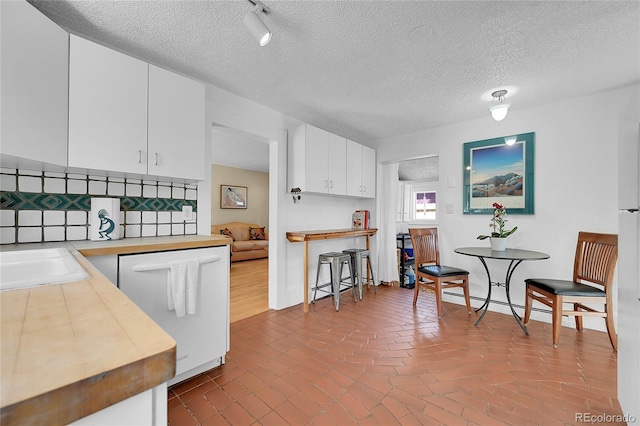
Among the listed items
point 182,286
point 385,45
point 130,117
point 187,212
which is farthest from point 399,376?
point 130,117

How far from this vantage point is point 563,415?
156 centimetres

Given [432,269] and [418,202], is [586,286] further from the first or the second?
[418,202]

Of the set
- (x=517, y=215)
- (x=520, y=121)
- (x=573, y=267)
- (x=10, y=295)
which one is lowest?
(x=573, y=267)

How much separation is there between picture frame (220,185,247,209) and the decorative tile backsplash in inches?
193

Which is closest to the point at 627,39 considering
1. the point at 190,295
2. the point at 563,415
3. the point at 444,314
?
the point at 563,415

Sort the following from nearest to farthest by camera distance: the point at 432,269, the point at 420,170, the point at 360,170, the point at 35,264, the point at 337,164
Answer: the point at 35,264
the point at 432,269
the point at 337,164
the point at 360,170
the point at 420,170

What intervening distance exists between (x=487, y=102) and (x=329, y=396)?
3.19 meters

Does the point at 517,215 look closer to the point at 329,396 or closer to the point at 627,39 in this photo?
the point at 627,39

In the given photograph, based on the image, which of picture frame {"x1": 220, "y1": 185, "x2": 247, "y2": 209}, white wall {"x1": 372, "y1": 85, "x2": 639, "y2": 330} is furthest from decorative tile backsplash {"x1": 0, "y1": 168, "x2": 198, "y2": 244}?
picture frame {"x1": 220, "y1": 185, "x2": 247, "y2": 209}

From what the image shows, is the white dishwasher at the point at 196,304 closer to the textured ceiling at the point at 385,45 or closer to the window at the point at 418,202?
the textured ceiling at the point at 385,45

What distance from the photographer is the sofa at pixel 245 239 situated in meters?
6.40

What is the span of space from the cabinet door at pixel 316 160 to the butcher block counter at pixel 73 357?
279 cm

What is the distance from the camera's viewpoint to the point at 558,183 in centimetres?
300

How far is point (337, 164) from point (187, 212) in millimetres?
2025
